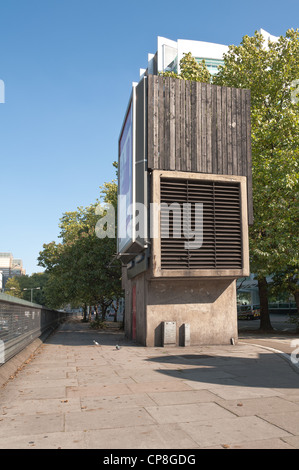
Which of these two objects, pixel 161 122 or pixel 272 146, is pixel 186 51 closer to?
pixel 272 146

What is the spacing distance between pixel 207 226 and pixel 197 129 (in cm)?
412

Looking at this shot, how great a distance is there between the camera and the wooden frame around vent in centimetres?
1557

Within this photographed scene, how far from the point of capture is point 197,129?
17.1 meters

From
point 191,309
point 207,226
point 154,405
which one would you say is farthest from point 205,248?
point 154,405

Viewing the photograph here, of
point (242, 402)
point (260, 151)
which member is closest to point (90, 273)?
point (260, 151)

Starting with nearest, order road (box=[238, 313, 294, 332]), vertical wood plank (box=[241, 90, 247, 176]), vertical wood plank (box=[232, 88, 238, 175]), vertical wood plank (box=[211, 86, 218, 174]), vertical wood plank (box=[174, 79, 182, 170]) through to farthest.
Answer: vertical wood plank (box=[174, 79, 182, 170]) → vertical wood plank (box=[211, 86, 218, 174]) → vertical wood plank (box=[232, 88, 238, 175]) → vertical wood plank (box=[241, 90, 247, 176]) → road (box=[238, 313, 294, 332])

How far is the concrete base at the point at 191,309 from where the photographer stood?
16.4 meters

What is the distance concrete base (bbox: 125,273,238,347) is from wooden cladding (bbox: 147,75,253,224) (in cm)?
340

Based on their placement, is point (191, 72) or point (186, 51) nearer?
point (191, 72)

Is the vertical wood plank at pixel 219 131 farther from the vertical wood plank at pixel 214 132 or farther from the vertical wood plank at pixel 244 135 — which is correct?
the vertical wood plank at pixel 244 135

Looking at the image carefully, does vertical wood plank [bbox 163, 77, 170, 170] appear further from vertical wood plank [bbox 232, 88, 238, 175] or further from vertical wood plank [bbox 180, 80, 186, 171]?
vertical wood plank [bbox 232, 88, 238, 175]

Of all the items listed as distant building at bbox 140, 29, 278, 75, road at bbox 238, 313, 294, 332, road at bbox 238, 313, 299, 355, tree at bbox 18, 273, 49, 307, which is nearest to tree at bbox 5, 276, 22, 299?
tree at bbox 18, 273, 49, 307

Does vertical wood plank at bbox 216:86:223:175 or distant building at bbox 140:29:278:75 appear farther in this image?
distant building at bbox 140:29:278:75

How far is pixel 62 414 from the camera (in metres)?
6.15
